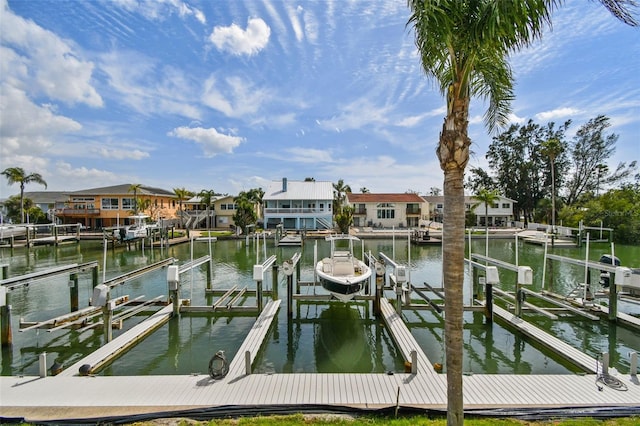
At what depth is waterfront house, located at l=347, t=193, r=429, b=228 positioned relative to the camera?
155 feet

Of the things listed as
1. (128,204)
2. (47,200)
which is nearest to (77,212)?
(128,204)

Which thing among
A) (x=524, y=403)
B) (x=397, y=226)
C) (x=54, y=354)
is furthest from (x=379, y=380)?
(x=397, y=226)

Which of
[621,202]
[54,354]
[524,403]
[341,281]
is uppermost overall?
[621,202]

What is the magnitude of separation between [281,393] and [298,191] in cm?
3987

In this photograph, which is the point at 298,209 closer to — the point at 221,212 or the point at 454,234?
the point at 221,212

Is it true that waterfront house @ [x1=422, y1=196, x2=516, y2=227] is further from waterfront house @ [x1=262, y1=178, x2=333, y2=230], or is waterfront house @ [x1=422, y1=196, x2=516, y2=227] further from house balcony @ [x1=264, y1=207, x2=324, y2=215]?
house balcony @ [x1=264, y1=207, x2=324, y2=215]

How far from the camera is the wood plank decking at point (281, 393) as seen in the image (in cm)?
551

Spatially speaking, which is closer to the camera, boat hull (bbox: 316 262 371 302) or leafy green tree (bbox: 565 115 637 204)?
boat hull (bbox: 316 262 371 302)

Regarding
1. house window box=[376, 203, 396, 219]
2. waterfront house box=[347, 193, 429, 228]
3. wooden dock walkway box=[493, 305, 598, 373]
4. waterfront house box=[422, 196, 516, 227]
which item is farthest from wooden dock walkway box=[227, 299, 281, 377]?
waterfront house box=[422, 196, 516, 227]

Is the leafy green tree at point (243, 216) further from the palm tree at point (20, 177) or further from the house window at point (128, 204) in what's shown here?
the palm tree at point (20, 177)

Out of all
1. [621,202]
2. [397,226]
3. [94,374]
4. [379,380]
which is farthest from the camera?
[397,226]

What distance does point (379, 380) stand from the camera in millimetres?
6500

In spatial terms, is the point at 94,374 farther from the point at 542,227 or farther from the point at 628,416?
the point at 542,227

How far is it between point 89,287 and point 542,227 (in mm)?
51015
